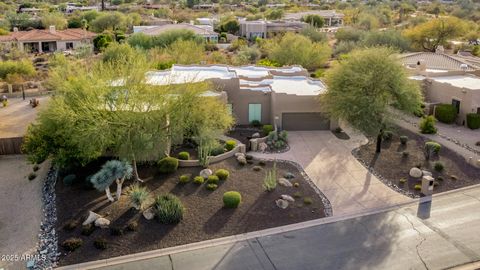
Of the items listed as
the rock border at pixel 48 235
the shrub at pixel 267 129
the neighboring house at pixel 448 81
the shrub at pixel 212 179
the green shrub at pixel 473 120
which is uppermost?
the neighboring house at pixel 448 81

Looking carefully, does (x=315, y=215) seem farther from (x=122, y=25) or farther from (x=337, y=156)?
(x=122, y=25)

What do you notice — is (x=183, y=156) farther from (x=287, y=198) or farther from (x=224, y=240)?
(x=224, y=240)

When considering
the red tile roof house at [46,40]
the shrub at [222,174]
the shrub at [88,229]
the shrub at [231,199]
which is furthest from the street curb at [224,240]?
the red tile roof house at [46,40]

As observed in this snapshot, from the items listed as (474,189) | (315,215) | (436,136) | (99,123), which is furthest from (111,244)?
(436,136)

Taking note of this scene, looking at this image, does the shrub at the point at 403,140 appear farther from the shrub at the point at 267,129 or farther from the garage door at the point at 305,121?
the shrub at the point at 267,129

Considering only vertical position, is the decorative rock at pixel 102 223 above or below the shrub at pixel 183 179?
below

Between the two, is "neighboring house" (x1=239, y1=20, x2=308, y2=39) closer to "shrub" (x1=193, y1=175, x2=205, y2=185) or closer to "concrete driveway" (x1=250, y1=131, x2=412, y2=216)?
"concrete driveway" (x1=250, y1=131, x2=412, y2=216)

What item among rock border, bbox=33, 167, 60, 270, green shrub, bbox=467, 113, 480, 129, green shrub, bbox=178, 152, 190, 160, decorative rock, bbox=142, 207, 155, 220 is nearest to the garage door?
green shrub, bbox=178, 152, 190, 160
